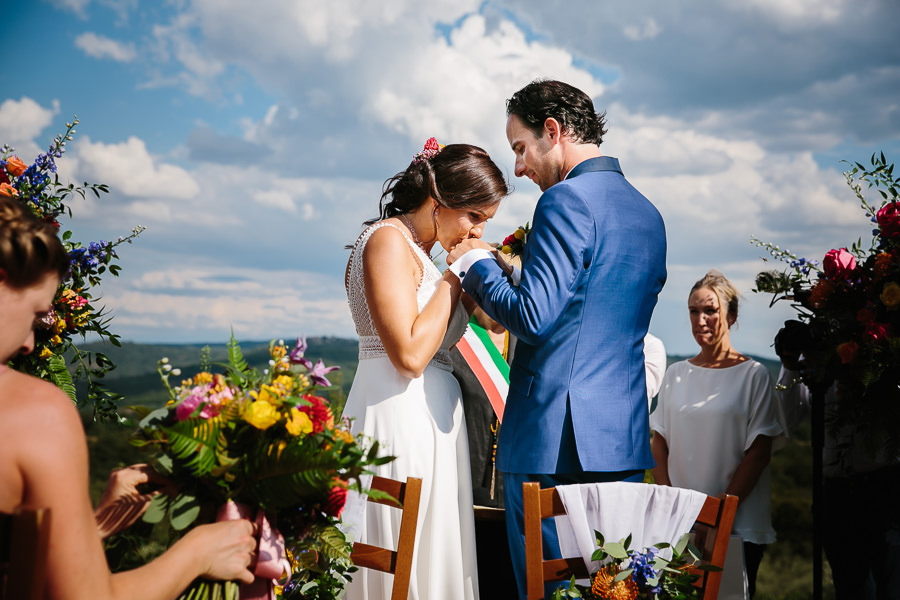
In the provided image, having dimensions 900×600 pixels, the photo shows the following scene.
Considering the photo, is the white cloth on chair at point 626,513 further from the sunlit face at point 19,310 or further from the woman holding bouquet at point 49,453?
the sunlit face at point 19,310

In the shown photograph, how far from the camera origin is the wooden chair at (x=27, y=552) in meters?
1.13

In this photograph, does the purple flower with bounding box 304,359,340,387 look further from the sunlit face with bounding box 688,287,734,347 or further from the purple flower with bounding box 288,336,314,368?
the sunlit face with bounding box 688,287,734,347

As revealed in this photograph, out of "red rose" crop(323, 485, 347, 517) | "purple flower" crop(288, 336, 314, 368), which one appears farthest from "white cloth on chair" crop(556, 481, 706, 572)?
"purple flower" crop(288, 336, 314, 368)

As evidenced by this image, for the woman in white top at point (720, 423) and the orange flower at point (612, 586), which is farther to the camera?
the woman in white top at point (720, 423)

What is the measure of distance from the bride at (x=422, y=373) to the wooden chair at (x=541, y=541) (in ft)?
2.02

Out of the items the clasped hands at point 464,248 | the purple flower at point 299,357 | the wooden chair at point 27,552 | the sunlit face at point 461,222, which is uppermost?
the sunlit face at point 461,222

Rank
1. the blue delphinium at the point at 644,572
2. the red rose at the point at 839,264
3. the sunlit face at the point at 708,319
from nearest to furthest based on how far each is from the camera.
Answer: the blue delphinium at the point at 644,572 → the red rose at the point at 839,264 → the sunlit face at the point at 708,319

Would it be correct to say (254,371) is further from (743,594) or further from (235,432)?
(743,594)

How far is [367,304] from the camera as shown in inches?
110

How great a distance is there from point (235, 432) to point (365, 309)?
1.35m

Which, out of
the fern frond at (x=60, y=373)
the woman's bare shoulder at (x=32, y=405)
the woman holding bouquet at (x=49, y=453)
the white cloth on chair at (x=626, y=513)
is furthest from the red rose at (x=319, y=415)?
the fern frond at (x=60, y=373)

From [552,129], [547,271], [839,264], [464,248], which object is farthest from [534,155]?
[839,264]

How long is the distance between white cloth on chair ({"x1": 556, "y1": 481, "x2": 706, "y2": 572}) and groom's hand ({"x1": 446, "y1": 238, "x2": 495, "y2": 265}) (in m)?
0.97

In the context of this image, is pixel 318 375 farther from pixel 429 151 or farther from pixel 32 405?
pixel 429 151
